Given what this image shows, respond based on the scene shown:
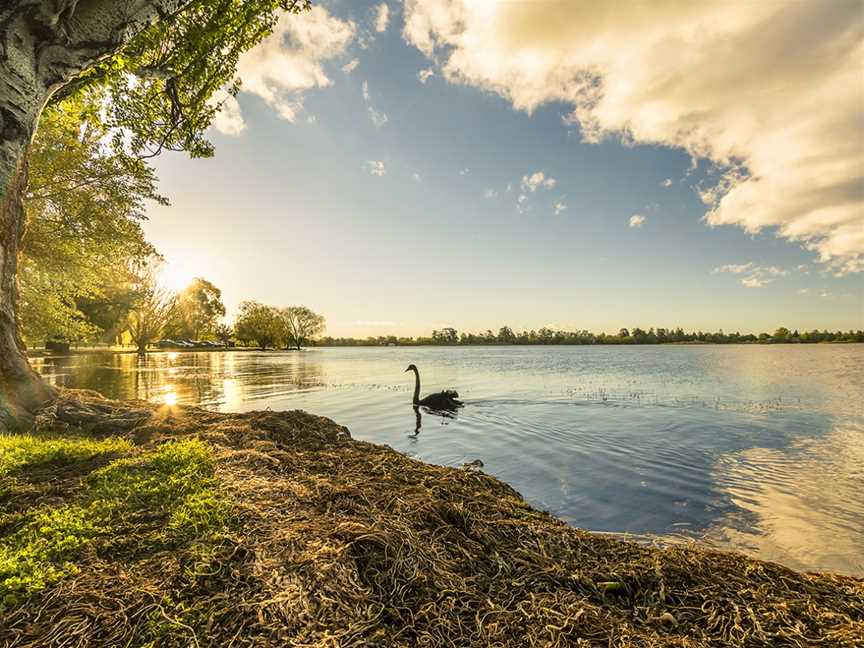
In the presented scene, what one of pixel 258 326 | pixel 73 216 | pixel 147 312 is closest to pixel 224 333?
pixel 258 326

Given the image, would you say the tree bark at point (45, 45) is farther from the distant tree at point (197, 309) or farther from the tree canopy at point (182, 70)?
the distant tree at point (197, 309)

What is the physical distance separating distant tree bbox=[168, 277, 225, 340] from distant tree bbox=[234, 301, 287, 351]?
6.61m

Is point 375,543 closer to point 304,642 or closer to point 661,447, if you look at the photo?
point 304,642

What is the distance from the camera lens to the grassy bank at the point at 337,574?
2.62 metres

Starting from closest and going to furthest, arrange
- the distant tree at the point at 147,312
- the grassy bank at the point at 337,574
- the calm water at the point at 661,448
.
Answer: the grassy bank at the point at 337,574
the calm water at the point at 661,448
the distant tree at the point at 147,312

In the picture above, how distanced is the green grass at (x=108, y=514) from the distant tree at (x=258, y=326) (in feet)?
337

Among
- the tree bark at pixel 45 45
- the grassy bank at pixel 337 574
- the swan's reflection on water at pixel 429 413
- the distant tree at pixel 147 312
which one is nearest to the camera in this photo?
the grassy bank at pixel 337 574

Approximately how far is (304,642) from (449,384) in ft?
89.2

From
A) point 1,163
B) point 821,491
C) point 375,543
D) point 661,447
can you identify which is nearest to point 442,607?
point 375,543

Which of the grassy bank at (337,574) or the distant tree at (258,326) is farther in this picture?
the distant tree at (258,326)

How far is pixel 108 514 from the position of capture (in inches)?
152

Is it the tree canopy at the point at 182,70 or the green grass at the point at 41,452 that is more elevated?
the tree canopy at the point at 182,70

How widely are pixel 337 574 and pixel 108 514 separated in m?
2.64

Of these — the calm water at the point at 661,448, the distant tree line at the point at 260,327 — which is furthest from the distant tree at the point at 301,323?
the calm water at the point at 661,448
